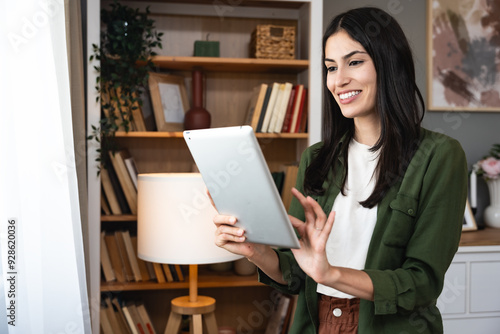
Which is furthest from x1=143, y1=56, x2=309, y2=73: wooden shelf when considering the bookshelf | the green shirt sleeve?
the green shirt sleeve

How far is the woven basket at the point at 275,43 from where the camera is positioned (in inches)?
105

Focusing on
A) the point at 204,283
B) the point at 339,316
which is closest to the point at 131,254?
the point at 204,283

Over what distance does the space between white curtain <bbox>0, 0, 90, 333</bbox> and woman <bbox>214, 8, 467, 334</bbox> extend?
1.70 ft

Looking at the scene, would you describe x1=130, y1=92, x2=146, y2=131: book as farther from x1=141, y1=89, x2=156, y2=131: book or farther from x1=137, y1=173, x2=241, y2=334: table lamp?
x1=137, y1=173, x2=241, y2=334: table lamp

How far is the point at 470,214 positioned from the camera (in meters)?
3.00

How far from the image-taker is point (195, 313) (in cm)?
231

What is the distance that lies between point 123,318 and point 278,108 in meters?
1.29

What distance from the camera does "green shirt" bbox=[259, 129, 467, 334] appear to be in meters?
1.14

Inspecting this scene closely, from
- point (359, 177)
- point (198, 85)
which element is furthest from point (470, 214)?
point (359, 177)

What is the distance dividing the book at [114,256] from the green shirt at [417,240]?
5.42 feet

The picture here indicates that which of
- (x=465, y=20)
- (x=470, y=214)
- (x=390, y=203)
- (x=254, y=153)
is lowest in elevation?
(x=470, y=214)

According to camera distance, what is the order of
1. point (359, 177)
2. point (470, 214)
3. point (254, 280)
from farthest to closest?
point (470, 214), point (254, 280), point (359, 177)

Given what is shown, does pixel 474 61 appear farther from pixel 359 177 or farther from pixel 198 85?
pixel 359 177

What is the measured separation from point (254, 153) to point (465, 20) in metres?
2.73
